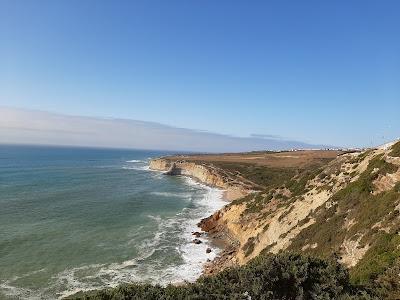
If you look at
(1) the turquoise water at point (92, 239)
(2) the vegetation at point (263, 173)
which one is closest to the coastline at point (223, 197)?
(1) the turquoise water at point (92, 239)

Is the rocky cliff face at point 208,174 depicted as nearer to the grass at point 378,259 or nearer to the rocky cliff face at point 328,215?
the rocky cliff face at point 328,215

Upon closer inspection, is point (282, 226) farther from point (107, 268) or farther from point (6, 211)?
point (6, 211)

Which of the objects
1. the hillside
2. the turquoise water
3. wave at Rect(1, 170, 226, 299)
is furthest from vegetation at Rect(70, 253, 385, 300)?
the turquoise water

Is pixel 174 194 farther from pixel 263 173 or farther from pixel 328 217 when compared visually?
pixel 328 217

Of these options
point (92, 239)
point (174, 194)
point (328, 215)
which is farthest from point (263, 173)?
point (328, 215)

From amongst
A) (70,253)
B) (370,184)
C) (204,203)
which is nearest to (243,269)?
(370,184)
